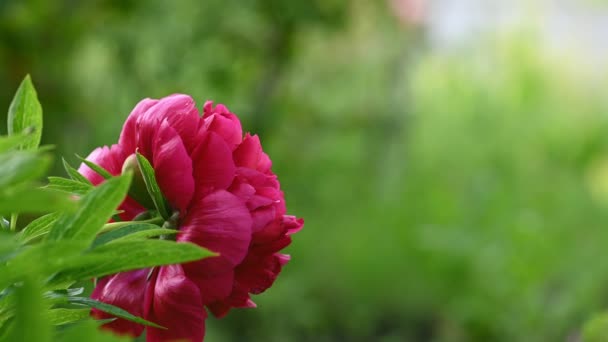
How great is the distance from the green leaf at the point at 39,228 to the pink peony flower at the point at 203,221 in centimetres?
5

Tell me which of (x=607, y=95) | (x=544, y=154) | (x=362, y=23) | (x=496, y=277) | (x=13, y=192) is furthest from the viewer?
(x=607, y=95)

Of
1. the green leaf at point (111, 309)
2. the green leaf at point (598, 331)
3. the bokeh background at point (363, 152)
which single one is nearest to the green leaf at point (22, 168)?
the green leaf at point (111, 309)

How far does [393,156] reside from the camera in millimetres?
2838

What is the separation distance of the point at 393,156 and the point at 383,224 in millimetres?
447

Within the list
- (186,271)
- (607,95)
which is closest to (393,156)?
(607,95)

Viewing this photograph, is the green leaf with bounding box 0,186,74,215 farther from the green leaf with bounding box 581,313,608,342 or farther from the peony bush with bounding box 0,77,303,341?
the green leaf with bounding box 581,313,608,342

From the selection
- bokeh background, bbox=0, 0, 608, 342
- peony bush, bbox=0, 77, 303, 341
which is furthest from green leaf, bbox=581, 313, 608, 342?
bokeh background, bbox=0, 0, 608, 342

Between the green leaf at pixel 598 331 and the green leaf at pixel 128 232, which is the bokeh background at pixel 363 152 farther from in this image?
the green leaf at pixel 128 232

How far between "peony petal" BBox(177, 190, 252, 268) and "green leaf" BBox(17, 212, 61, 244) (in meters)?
0.06

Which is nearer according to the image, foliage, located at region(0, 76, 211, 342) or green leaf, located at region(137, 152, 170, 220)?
foliage, located at region(0, 76, 211, 342)

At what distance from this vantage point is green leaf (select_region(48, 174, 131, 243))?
0.31 meters

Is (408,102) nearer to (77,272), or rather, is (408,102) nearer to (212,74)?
(212,74)

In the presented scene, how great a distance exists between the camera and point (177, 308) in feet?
1.30

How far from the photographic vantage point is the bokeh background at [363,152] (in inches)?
70.4
